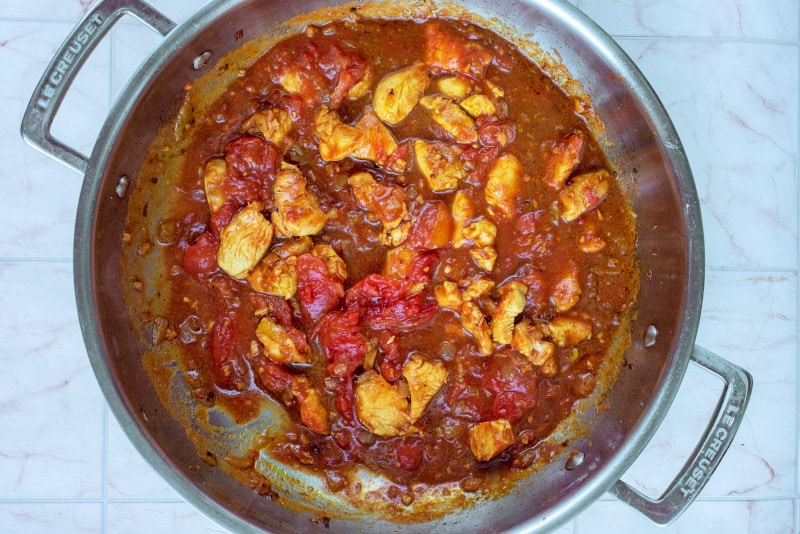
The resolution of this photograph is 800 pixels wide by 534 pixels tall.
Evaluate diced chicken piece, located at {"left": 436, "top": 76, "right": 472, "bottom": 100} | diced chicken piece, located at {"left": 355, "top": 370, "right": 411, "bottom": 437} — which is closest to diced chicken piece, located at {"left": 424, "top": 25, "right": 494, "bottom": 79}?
diced chicken piece, located at {"left": 436, "top": 76, "right": 472, "bottom": 100}

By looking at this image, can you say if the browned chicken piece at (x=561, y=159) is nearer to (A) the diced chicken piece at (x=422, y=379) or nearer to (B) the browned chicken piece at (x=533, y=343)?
(B) the browned chicken piece at (x=533, y=343)

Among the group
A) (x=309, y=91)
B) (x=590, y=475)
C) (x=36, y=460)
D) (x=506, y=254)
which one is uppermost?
(x=309, y=91)

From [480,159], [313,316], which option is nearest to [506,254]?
[480,159]

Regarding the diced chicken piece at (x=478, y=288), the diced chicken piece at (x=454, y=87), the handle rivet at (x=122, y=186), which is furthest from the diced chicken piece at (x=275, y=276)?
the diced chicken piece at (x=454, y=87)

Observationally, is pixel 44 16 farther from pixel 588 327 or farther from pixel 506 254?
pixel 588 327

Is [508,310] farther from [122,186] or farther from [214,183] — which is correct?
[122,186]

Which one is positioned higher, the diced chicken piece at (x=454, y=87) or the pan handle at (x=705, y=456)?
the diced chicken piece at (x=454, y=87)
